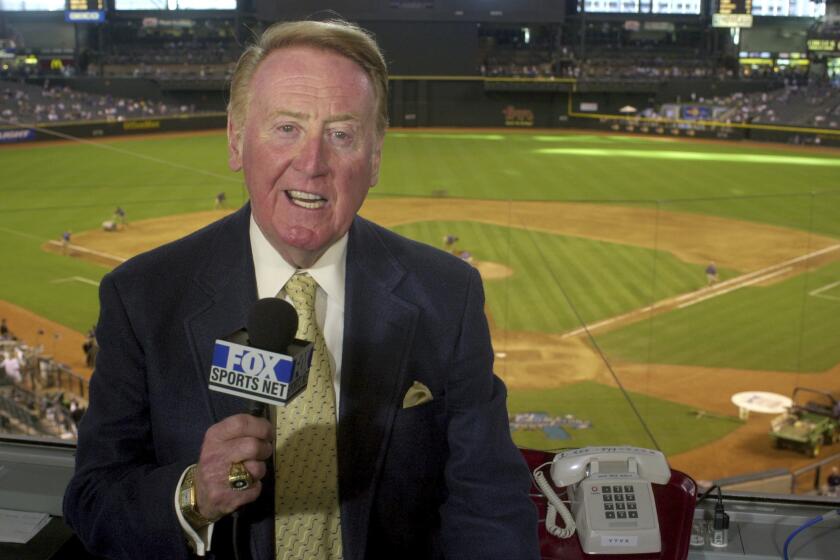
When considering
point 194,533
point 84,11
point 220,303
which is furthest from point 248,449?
point 84,11

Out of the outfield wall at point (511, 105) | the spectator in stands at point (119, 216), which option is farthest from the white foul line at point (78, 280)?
the outfield wall at point (511, 105)

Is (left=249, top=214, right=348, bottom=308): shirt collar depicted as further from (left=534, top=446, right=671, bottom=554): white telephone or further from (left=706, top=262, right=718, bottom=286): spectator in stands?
(left=706, top=262, right=718, bottom=286): spectator in stands

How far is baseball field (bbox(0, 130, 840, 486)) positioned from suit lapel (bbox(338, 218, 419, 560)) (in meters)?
3.44

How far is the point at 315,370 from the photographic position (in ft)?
4.30

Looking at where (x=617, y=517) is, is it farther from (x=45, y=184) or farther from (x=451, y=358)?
(x=45, y=184)

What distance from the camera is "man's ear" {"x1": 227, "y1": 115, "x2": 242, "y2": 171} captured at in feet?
4.39

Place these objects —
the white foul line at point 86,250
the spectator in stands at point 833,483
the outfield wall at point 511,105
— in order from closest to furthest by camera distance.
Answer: the spectator in stands at point 833,483
the white foul line at point 86,250
the outfield wall at point 511,105

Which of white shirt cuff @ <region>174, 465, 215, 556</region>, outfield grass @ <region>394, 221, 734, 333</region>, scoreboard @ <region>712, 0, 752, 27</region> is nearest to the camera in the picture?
white shirt cuff @ <region>174, 465, 215, 556</region>

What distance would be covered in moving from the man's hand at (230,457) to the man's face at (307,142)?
336 mm

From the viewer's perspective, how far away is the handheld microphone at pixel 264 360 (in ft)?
3.15

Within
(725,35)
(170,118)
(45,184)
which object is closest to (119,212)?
Result: (45,184)

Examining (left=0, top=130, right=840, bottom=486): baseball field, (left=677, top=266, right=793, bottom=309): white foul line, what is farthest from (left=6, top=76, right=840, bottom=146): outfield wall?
(left=677, top=266, right=793, bottom=309): white foul line

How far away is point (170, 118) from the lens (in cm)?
2167

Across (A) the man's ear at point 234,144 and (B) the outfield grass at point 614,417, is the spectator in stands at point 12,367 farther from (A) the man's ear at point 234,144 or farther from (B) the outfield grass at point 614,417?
(A) the man's ear at point 234,144
